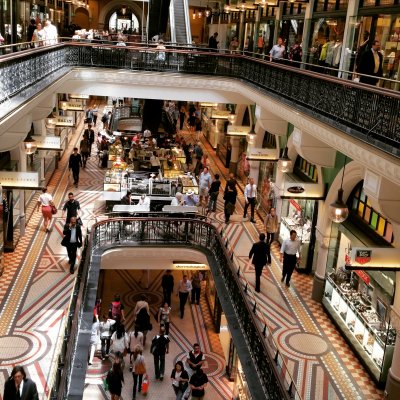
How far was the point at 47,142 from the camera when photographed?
14984 mm

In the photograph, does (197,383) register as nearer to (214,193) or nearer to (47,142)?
(214,193)

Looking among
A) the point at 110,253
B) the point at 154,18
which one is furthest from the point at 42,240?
the point at 154,18

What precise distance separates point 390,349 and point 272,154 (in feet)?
24.8

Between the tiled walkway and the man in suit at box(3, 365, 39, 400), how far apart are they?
713 millimetres

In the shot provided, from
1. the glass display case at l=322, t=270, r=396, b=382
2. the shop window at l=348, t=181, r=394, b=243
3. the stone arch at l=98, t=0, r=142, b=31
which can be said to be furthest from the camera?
the stone arch at l=98, t=0, r=142, b=31

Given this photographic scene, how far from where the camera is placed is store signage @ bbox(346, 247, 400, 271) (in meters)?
8.63

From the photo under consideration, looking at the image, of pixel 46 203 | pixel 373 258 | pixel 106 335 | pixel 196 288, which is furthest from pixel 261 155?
pixel 373 258

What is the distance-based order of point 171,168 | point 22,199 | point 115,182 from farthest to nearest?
point 171,168 → point 115,182 → point 22,199

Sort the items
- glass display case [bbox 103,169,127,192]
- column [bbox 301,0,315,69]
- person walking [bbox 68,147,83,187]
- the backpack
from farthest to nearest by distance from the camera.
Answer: person walking [bbox 68,147,83,187] → glass display case [bbox 103,169,127,192] → column [bbox 301,0,315,69] → the backpack

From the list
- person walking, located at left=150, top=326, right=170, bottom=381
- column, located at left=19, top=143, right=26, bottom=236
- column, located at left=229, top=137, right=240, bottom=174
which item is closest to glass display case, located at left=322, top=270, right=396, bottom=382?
person walking, located at left=150, top=326, right=170, bottom=381

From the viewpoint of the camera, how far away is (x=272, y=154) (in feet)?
52.9

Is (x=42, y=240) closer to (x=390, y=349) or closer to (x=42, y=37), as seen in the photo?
(x=42, y=37)

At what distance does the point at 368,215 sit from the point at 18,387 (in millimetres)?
7145

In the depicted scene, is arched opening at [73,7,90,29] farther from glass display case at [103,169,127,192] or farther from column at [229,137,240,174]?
glass display case at [103,169,127,192]
